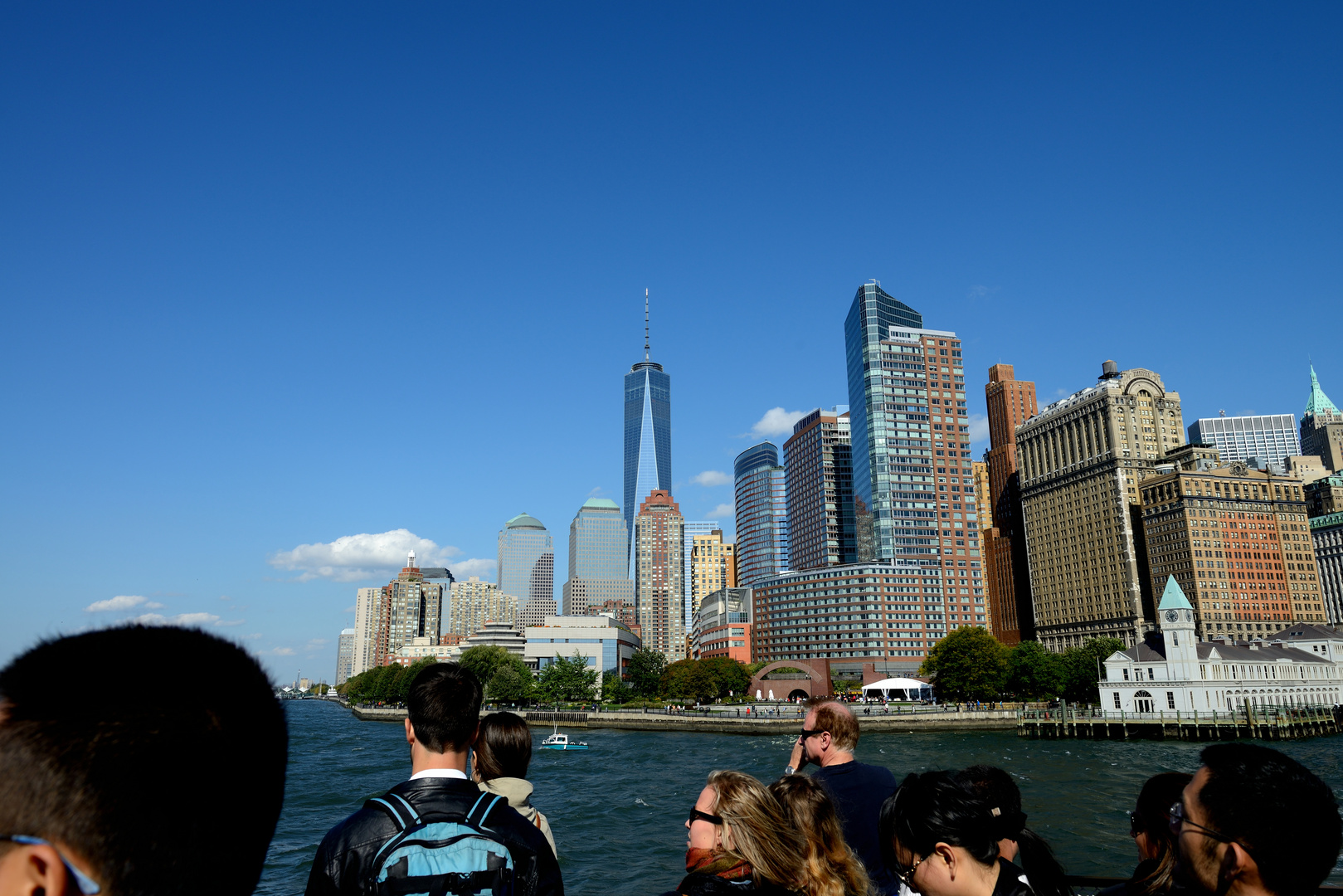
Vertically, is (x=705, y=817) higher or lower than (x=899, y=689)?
higher

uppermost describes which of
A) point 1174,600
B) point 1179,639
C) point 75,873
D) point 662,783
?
point 1174,600

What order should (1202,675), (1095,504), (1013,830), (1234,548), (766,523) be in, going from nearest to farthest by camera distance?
(1013,830)
(1202,675)
(1234,548)
(1095,504)
(766,523)

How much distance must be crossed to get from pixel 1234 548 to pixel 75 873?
13553cm

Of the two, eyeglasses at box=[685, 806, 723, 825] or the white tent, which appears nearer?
eyeglasses at box=[685, 806, 723, 825]

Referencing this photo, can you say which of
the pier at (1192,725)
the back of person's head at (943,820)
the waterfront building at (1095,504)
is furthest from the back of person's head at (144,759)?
the waterfront building at (1095,504)

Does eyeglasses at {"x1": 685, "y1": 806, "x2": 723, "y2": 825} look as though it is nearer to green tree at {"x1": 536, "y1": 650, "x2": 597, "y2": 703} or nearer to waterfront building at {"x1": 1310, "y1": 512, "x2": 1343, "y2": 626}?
green tree at {"x1": 536, "y1": 650, "x2": 597, "y2": 703}

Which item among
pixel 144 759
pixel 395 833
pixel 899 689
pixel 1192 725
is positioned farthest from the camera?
pixel 899 689

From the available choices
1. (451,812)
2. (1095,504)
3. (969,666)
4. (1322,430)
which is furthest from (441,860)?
(1322,430)

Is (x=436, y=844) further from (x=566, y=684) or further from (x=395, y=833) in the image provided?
(x=566, y=684)

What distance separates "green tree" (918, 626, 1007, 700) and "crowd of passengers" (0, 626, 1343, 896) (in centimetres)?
9158

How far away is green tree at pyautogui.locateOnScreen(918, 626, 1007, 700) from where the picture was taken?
88750 mm

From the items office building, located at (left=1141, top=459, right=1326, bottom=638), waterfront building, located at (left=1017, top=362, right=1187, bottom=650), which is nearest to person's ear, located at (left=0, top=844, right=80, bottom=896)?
office building, located at (left=1141, top=459, right=1326, bottom=638)

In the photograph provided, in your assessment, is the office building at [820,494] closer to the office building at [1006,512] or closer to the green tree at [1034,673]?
the office building at [1006,512]

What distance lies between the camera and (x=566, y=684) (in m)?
106
